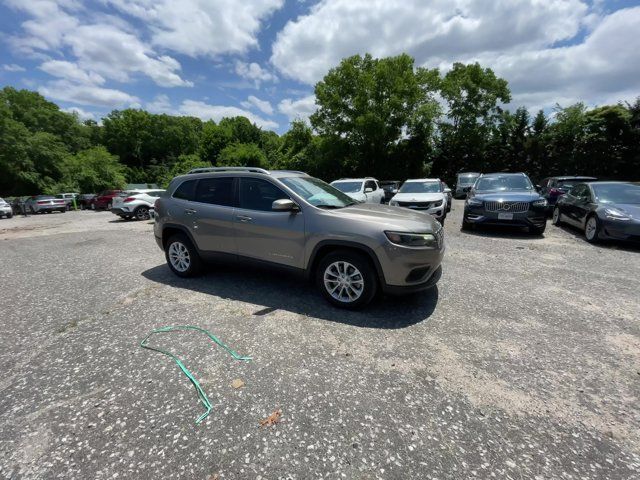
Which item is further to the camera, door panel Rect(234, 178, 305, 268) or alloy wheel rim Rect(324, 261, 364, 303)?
door panel Rect(234, 178, 305, 268)

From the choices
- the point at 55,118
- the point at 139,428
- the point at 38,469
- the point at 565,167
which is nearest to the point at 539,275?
the point at 139,428

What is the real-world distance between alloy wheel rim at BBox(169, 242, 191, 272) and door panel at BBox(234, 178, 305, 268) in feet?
3.88

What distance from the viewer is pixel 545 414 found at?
2135mm

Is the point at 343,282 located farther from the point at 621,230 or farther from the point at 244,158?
the point at 244,158

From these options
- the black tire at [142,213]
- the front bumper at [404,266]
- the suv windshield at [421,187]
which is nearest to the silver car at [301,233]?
the front bumper at [404,266]

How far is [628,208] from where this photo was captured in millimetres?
6590

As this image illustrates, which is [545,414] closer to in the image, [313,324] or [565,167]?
[313,324]

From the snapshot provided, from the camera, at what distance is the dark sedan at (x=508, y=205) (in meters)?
7.50

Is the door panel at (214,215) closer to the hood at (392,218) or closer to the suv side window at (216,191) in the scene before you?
the suv side window at (216,191)

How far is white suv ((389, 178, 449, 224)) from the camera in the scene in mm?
9414

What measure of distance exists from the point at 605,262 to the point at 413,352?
17.0 feet

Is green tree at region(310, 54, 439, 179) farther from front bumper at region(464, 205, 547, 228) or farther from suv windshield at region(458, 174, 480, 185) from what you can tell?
front bumper at region(464, 205, 547, 228)

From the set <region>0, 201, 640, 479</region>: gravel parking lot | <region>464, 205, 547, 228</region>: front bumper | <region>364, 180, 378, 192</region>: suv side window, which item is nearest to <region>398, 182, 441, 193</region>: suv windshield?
<region>364, 180, 378, 192</region>: suv side window

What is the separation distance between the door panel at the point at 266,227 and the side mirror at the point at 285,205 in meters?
0.07
